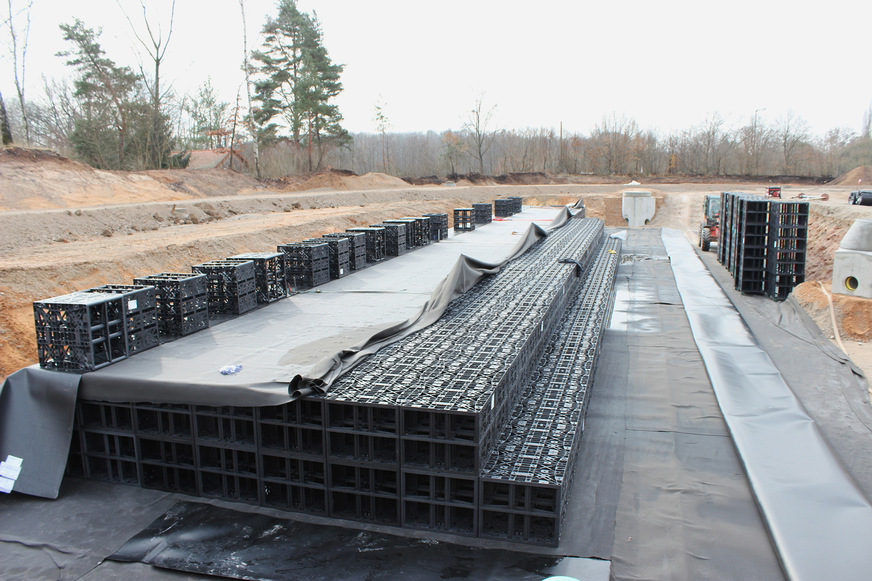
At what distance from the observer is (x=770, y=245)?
1493cm

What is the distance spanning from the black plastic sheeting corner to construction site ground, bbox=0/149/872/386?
6.95 meters

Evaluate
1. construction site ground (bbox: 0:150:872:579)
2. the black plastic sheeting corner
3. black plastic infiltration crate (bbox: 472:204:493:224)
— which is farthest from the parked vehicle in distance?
the black plastic sheeting corner

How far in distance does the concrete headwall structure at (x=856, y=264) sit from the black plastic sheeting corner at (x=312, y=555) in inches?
476

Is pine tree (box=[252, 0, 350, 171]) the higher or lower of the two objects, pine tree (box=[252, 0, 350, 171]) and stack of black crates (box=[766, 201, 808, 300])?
the higher

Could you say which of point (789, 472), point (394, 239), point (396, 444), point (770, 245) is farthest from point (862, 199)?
point (396, 444)

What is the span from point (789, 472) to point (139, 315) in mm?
7120

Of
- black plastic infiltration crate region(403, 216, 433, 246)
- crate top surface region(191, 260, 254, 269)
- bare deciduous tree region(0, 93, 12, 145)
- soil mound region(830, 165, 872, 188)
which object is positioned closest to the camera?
crate top surface region(191, 260, 254, 269)

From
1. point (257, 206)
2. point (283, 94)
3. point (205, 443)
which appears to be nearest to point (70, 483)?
point (205, 443)

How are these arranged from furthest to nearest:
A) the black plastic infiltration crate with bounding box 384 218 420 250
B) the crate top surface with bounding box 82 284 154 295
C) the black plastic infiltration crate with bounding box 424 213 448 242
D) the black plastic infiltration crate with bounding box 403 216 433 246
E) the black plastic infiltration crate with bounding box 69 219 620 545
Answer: the black plastic infiltration crate with bounding box 424 213 448 242
the black plastic infiltration crate with bounding box 403 216 433 246
the black plastic infiltration crate with bounding box 384 218 420 250
the crate top surface with bounding box 82 284 154 295
the black plastic infiltration crate with bounding box 69 219 620 545

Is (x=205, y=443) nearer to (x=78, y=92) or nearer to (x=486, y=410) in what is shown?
(x=486, y=410)

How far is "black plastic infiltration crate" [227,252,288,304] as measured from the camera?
9734 millimetres

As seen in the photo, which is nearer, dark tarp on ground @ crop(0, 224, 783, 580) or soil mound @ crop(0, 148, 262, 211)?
dark tarp on ground @ crop(0, 224, 783, 580)

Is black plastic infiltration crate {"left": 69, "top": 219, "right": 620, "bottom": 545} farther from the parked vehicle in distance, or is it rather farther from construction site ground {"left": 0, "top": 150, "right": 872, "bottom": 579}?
the parked vehicle in distance

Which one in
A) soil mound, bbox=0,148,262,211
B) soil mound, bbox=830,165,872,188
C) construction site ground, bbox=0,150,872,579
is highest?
soil mound, bbox=830,165,872,188
